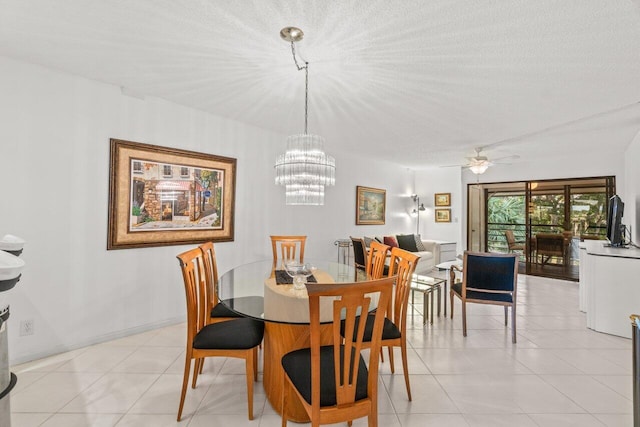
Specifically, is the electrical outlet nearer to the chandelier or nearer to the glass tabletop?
the glass tabletop

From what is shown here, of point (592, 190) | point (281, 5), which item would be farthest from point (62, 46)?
point (592, 190)

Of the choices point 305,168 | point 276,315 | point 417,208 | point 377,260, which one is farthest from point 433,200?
point 276,315

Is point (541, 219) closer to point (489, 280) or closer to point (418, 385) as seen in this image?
point (489, 280)

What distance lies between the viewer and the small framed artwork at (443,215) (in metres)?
6.99

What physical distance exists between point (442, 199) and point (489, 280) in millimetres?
4226

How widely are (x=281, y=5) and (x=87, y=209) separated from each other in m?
2.49

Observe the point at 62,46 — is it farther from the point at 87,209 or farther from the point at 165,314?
the point at 165,314

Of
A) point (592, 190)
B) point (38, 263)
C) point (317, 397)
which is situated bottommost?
point (317, 397)

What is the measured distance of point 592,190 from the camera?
546 centimetres

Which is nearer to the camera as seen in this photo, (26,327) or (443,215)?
(26,327)

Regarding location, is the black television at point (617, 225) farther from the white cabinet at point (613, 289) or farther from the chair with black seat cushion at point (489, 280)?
the chair with black seat cushion at point (489, 280)

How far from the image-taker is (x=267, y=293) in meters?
2.07

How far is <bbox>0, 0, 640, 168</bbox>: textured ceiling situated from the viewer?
1.70 m

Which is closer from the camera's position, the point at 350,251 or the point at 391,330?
the point at 391,330
